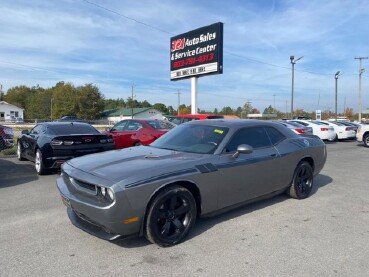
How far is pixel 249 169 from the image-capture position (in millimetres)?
5059

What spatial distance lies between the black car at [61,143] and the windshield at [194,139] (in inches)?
135

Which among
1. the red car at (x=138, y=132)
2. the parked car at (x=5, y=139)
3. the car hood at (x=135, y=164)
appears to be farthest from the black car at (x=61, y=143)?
the car hood at (x=135, y=164)

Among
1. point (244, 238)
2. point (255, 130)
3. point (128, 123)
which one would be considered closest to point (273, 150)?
point (255, 130)

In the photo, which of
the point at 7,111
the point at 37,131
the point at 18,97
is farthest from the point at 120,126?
the point at 18,97

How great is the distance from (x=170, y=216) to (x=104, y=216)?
0.82m

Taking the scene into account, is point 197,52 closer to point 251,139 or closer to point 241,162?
point 251,139

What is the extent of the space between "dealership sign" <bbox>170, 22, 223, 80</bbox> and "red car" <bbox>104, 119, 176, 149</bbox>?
11.9 m

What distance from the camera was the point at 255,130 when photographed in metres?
5.63

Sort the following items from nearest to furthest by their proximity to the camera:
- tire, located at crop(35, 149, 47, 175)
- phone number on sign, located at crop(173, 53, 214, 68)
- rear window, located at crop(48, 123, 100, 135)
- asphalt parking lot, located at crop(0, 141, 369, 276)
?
1. asphalt parking lot, located at crop(0, 141, 369, 276)
2. tire, located at crop(35, 149, 47, 175)
3. rear window, located at crop(48, 123, 100, 135)
4. phone number on sign, located at crop(173, 53, 214, 68)

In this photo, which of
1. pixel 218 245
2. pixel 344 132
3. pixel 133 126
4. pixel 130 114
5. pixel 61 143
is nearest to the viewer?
pixel 218 245

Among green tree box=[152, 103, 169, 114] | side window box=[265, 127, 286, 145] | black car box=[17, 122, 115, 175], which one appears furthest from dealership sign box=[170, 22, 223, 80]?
green tree box=[152, 103, 169, 114]

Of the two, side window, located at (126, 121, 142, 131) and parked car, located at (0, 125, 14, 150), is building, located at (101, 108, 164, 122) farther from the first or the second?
side window, located at (126, 121, 142, 131)

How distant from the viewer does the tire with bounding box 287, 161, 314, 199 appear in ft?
20.2

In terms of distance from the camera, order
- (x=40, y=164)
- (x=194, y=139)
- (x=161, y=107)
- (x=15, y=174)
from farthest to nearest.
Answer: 1. (x=161, y=107)
2. (x=15, y=174)
3. (x=40, y=164)
4. (x=194, y=139)
